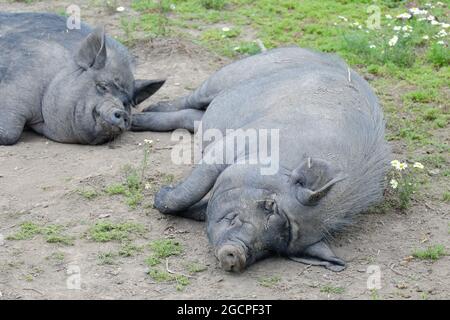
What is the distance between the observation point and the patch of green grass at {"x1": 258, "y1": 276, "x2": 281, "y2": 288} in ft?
20.4

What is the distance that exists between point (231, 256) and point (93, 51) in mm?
2950

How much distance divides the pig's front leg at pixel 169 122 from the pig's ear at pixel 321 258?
2.61 metres

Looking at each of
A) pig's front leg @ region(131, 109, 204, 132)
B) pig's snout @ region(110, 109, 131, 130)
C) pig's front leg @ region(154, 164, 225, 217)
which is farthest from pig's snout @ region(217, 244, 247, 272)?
pig's front leg @ region(131, 109, 204, 132)

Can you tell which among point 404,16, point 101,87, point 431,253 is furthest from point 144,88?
point 404,16

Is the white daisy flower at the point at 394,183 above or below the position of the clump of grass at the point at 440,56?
above

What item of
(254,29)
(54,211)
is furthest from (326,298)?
(254,29)

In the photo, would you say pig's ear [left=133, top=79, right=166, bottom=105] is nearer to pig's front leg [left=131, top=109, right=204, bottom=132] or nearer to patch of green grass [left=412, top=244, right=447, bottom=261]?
pig's front leg [left=131, top=109, right=204, bottom=132]

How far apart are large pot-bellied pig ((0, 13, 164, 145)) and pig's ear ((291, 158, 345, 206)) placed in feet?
7.88

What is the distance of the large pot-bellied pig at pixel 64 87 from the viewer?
834 centimetres

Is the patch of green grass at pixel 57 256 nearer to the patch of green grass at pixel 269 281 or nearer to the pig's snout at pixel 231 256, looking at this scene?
the pig's snout at pixel 231 256

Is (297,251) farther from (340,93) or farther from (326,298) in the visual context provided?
(340,93)

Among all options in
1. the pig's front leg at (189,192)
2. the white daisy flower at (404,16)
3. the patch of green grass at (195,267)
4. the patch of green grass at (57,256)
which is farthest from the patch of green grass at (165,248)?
the white daisy flower at (404,16)

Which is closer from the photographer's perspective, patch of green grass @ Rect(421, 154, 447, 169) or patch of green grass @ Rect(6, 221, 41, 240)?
patch of green grass @ Rect(6, 221, 41, 240)

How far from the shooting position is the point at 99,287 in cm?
612
